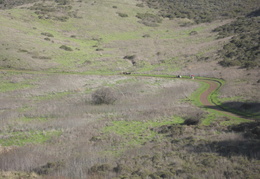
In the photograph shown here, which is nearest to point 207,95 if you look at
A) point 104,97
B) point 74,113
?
point 104,97

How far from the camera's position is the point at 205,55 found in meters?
62.2

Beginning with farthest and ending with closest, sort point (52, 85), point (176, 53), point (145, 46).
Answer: point (145, 46) → point (176, 53) → point (52, 85)

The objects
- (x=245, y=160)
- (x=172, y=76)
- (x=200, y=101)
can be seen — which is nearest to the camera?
(x=245, y=160)

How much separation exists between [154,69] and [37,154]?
46.1 metres

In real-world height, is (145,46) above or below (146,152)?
below

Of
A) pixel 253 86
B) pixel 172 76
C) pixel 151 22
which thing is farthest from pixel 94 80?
pixel 151 22

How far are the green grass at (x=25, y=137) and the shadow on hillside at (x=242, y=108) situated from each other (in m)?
15.2

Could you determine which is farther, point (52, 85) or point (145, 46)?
point (145, 46)

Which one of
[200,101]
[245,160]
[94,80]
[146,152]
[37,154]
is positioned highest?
[245,160]

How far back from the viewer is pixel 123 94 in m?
33.4

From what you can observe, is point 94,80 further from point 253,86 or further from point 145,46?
point 145,46

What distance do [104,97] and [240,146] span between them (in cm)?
1874

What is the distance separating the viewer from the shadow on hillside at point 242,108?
2135cm

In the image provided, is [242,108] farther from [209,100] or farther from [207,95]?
[207,95]
